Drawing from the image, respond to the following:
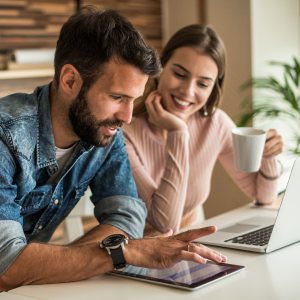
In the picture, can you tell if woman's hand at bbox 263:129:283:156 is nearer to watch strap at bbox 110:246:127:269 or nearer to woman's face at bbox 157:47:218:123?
woman's face at bbox 157:47:218:123

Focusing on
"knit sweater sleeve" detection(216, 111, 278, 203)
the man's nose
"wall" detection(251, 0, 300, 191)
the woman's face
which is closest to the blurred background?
"wall" detection(251, 0, 300, 191)

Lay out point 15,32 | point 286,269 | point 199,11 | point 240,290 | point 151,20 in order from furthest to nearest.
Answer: point 151,20 < point 199,11 < point 15,32 < point 286,269 < point 240,290

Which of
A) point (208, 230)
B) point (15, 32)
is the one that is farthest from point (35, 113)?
point (15, 32)

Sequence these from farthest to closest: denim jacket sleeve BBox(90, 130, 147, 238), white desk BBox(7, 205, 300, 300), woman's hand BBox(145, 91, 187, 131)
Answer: woman's hand BBox(145, 91, 187, 131) < denim jacket sleeve BBox(90, 130, 147, 238) < white desk BBox(7, 205, 300, 300)

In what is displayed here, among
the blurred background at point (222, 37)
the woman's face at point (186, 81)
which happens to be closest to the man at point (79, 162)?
the woman's face at point (186, 81)

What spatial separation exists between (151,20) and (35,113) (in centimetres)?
219

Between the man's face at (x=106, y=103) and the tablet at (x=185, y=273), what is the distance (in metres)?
0.42

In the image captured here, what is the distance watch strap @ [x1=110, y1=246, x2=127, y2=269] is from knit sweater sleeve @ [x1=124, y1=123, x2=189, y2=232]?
59 cm

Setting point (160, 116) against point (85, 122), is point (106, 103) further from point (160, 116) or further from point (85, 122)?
point (160, 116)

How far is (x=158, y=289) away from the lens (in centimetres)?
85

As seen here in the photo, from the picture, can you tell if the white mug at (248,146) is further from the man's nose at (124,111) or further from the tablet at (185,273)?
the tablet at (185,273)

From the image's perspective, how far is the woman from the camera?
1545 millimetres

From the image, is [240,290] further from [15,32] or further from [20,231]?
[15,32]

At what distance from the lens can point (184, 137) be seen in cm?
161
